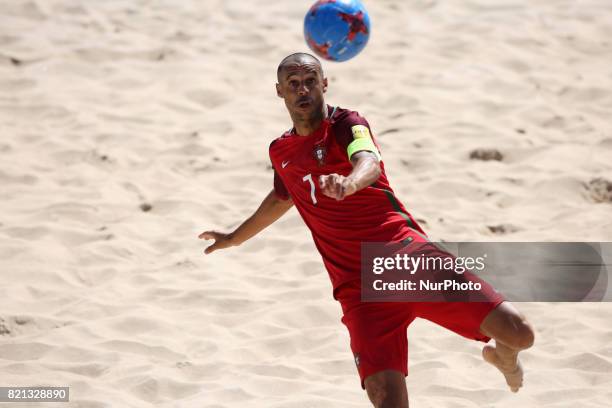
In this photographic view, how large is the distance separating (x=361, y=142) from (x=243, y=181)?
11.6 feet

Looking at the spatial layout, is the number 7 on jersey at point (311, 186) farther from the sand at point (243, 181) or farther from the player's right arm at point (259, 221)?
the sand at point (243, 181)

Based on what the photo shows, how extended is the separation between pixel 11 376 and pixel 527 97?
221 inches

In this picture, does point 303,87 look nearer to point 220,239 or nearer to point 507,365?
point 220,239

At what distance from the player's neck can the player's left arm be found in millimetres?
343

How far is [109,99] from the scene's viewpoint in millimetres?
8586

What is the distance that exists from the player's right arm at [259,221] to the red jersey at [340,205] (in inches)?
15.3

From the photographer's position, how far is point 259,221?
471 cm

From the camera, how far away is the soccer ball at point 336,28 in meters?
5.39

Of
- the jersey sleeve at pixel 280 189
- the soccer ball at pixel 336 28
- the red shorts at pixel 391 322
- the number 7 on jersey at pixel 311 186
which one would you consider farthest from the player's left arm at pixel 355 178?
the soccer ball at pixel 336 28

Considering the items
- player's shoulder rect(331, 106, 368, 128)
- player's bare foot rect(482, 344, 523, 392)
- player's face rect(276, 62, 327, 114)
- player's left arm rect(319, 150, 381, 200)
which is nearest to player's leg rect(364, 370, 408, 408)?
player's bare foot rect(482, 344, 523, 392)

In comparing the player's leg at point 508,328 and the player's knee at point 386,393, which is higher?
the player's leg at point 508,328

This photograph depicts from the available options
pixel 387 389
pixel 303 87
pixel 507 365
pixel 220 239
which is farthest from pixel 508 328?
pixel 220 239

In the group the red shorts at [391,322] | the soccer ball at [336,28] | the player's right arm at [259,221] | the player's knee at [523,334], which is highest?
the soccer ball at [336,28]

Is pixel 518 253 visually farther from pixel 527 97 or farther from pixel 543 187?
pixel 527 97
